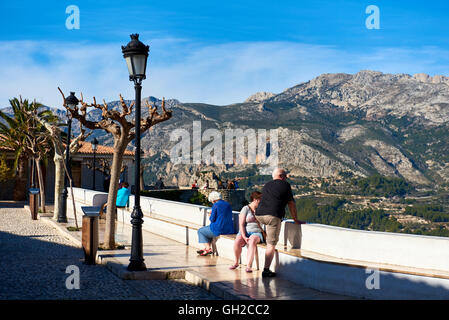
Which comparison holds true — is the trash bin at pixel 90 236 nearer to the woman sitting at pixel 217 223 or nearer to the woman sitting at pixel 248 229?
the woman sitting at pixel 217 223

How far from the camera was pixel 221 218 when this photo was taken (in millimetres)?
9102

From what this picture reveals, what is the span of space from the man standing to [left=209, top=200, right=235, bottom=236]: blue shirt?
165 centimetres

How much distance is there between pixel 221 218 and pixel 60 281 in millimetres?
3092

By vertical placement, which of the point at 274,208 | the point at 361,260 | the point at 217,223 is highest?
→ the point at 274,208

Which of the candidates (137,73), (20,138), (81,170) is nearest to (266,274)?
(137,73)

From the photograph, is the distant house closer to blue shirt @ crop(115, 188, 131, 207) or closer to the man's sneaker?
blue shirt @ crop(115, 188, 131, 207)

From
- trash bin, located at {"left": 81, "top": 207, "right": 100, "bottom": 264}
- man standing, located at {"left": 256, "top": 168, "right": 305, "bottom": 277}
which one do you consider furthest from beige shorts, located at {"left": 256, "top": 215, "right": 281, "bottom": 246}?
trash bin, located at {"left": 81, "top": 207, "right": 100, "bottom": 264}

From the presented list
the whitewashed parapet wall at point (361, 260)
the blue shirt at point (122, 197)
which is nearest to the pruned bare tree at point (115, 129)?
the whitewashed parapet wall at point (361, 260)

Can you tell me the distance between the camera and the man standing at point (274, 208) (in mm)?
7227

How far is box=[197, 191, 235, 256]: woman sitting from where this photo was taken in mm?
9047

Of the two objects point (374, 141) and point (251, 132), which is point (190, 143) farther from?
point (374, 141)

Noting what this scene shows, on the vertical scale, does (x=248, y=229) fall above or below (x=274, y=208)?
below

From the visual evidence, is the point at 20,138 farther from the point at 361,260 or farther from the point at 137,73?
the point at 361,260

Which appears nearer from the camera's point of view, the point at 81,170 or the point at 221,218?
the point at 221,218
